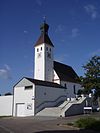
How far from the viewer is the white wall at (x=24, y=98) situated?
4234 cm

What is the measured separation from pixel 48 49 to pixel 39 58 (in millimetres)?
3192

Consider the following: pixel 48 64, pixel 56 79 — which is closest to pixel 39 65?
pixel 48 64

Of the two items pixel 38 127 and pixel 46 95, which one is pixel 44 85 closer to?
pixel 46 95

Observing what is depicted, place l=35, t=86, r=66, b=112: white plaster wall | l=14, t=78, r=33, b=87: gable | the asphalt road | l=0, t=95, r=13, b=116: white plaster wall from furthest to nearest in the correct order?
l=0, t=95, r=13, b=116: white plaster wall → l=14, t=78, r=33, b=87: gable → l=35, t=86, r=66, b=112: white plaster wall → the asphalt road

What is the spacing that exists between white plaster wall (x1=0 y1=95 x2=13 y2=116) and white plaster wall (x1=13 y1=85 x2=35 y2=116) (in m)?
1.80

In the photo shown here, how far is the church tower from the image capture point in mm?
54594

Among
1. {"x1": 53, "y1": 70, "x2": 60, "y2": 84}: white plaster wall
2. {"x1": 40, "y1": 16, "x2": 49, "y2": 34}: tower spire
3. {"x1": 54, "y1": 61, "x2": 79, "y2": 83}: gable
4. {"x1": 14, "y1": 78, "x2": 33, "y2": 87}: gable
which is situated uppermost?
{"x1": 40, "y1": 16, "x2": 49, "y2": 34}: tower spire

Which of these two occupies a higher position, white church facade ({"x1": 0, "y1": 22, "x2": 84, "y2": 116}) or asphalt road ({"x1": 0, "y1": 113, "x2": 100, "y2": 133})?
white church facade ({"x1": 0, "y1": 22, "x2": 84, "y2": 116})

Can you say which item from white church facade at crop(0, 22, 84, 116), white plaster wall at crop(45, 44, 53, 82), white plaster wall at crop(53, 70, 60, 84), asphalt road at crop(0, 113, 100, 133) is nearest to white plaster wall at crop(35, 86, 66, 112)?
white church facade at crop(0, 22, 84, 116)

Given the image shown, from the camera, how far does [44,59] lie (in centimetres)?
5503

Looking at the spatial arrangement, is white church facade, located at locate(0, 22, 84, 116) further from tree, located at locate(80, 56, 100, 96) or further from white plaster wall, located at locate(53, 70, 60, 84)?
tree, located at locate(80, 56, 100, 96)

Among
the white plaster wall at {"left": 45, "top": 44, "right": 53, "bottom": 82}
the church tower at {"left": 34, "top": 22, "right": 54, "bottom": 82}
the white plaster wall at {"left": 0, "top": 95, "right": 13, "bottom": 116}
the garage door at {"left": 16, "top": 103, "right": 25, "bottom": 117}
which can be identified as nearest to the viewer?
the garage door at {"left": 16, "top": 103, "right": 25, "bottom": 117}

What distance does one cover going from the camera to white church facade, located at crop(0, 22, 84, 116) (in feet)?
140

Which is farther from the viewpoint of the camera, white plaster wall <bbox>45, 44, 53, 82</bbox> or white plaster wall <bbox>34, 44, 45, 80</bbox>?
white plaster wall <bbox>45, 44, 53, 82</bbox>
